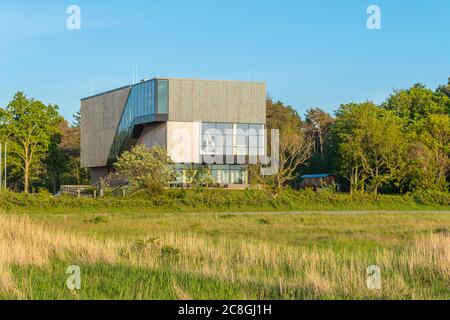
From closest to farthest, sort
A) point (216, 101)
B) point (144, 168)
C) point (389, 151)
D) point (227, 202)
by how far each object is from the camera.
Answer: point (227, 202) < point (144, 168) < point (389, 151) < point (216, 101)

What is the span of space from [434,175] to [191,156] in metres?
23.0

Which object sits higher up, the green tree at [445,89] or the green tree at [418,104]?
the green tree at [445,89]

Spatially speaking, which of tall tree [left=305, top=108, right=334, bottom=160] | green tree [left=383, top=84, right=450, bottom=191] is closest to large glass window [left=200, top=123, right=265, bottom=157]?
green tree [left=383, top=84, right=450, bottom=191]

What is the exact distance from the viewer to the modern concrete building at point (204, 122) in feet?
221

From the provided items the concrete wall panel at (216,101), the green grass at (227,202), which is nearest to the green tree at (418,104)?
the concrete wall panel at (216,101)

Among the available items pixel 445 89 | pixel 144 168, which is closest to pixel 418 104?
pixel 445 89

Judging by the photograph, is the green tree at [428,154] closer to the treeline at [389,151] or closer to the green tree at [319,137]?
the treeline at [389,151]

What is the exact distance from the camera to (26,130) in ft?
254

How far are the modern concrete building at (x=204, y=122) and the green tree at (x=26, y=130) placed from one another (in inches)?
466

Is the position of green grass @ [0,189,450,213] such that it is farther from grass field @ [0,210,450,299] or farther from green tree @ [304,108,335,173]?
green tree @ [304,108,335,173]

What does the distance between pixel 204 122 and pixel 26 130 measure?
881 inches

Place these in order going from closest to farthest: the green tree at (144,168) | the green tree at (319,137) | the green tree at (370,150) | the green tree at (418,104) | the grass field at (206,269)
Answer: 1. the grass field at (206,269)
2. the green tree at (144,168)
3. the green tree at (370,150)
4. the green tree at (418,104)
5. the green tree at (319,137)

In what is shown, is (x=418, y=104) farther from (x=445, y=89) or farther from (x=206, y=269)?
(x=206, y=269)

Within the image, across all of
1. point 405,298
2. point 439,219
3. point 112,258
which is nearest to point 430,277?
point 405,298
